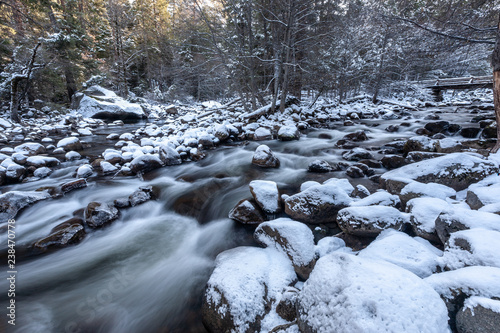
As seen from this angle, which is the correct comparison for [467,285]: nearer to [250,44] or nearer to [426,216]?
[426,216]

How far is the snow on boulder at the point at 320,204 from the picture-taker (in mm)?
2649

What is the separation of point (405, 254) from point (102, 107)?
17.2 m

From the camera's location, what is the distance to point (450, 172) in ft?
8.98

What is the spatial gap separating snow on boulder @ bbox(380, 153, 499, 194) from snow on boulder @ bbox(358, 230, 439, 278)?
1273mm

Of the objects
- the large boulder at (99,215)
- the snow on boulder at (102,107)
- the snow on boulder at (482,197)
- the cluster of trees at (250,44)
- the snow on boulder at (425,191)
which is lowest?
the large boulder at (99,215)

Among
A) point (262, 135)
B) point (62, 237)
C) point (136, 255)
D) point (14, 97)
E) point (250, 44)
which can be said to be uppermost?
point (250, 44)

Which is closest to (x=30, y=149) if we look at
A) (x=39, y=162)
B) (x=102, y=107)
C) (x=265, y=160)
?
(x=39, y=162)

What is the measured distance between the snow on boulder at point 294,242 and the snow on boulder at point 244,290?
0.27 ft

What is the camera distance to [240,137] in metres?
8.08

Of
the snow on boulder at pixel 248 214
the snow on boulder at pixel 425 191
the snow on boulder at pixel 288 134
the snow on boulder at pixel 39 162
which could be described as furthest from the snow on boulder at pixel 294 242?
the snow on boulder at pixel 39 162

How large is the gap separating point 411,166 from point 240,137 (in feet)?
18.8

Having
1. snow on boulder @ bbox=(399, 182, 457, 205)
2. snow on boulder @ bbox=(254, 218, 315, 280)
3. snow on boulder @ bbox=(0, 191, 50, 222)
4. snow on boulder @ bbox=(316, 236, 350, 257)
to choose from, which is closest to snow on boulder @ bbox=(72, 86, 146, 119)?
snow on boulder @ bbox=(0, 191, 50, 222)

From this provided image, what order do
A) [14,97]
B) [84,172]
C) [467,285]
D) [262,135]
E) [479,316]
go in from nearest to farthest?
[479,316]
[467,285]
[84,172]
[262,135]
[14,97]

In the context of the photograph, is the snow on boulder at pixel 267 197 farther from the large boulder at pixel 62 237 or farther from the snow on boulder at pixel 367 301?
the large boulder at pixel 62 237
